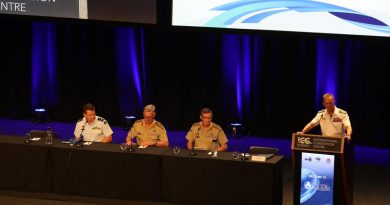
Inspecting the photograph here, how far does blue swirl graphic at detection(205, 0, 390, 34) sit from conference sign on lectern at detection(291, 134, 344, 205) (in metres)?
2.64

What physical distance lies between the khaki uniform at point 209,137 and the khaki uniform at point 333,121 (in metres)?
1.17

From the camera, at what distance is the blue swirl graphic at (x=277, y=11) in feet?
33.7

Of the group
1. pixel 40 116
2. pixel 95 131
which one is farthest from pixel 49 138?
pixel 40 116

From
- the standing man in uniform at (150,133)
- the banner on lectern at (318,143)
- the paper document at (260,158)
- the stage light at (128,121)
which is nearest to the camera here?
the banner on lectern at (318,143)

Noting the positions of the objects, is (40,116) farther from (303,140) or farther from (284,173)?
(303,140)

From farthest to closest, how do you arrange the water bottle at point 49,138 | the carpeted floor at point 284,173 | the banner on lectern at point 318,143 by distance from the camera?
1. the water bottle at point 49,138
2. the carpeted floor at point 284,173
3. the banner on lectern at point 318,143

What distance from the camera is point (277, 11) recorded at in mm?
10664

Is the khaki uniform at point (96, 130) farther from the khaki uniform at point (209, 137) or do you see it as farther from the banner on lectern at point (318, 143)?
the banner on lectern at point (318, 143)

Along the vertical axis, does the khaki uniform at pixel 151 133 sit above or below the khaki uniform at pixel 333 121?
→ below

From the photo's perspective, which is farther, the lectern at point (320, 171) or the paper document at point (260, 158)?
the paper document at point (260, 158)

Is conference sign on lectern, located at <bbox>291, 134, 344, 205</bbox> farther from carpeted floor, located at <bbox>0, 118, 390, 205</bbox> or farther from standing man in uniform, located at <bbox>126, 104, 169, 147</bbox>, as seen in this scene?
standing man in uniform, located at <bbox>126, 104, 169, 147</bbox>

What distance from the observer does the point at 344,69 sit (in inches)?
485

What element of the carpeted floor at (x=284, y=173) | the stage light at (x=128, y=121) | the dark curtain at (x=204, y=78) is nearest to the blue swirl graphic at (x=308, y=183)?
the carpeted floor at (x=284, y=173)

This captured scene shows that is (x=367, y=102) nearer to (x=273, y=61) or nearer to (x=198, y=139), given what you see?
(x=273, y=61)
